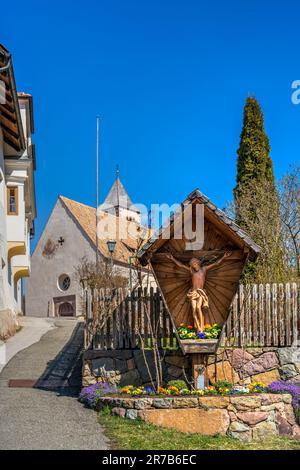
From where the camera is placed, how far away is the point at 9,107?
788 inches

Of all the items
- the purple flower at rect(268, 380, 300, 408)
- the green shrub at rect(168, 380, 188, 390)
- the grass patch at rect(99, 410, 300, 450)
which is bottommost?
the grass patch at rect(99, 410, 300, 450)

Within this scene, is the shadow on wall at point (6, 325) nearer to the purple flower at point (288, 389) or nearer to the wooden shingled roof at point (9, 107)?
the wooden shingled roof at point (9, 107)

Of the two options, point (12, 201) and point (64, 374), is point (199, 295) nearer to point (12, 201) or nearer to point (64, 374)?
point (64, 374)

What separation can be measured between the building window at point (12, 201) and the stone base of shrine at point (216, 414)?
541 inches

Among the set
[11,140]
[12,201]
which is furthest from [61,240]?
[11,140]

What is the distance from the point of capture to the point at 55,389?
1368cm

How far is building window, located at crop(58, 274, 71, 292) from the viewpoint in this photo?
39900mm

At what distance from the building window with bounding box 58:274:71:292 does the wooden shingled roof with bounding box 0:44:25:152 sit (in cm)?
1836

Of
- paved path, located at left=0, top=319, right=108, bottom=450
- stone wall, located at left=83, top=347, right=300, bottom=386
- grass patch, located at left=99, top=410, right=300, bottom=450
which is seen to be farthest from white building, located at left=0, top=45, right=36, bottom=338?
grass patch, located at left=99, top=410, right=300, bottom=450

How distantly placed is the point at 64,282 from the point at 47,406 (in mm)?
28827

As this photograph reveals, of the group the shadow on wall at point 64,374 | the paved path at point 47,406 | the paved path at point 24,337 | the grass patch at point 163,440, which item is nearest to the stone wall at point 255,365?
the grass patch at point 163,440

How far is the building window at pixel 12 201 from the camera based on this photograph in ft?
76.4

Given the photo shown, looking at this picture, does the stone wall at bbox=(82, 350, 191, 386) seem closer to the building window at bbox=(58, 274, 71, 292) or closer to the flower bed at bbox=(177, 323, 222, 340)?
the flower bed at bbox=(177, 323, 222, 340)

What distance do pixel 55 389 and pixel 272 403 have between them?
5145 mm
